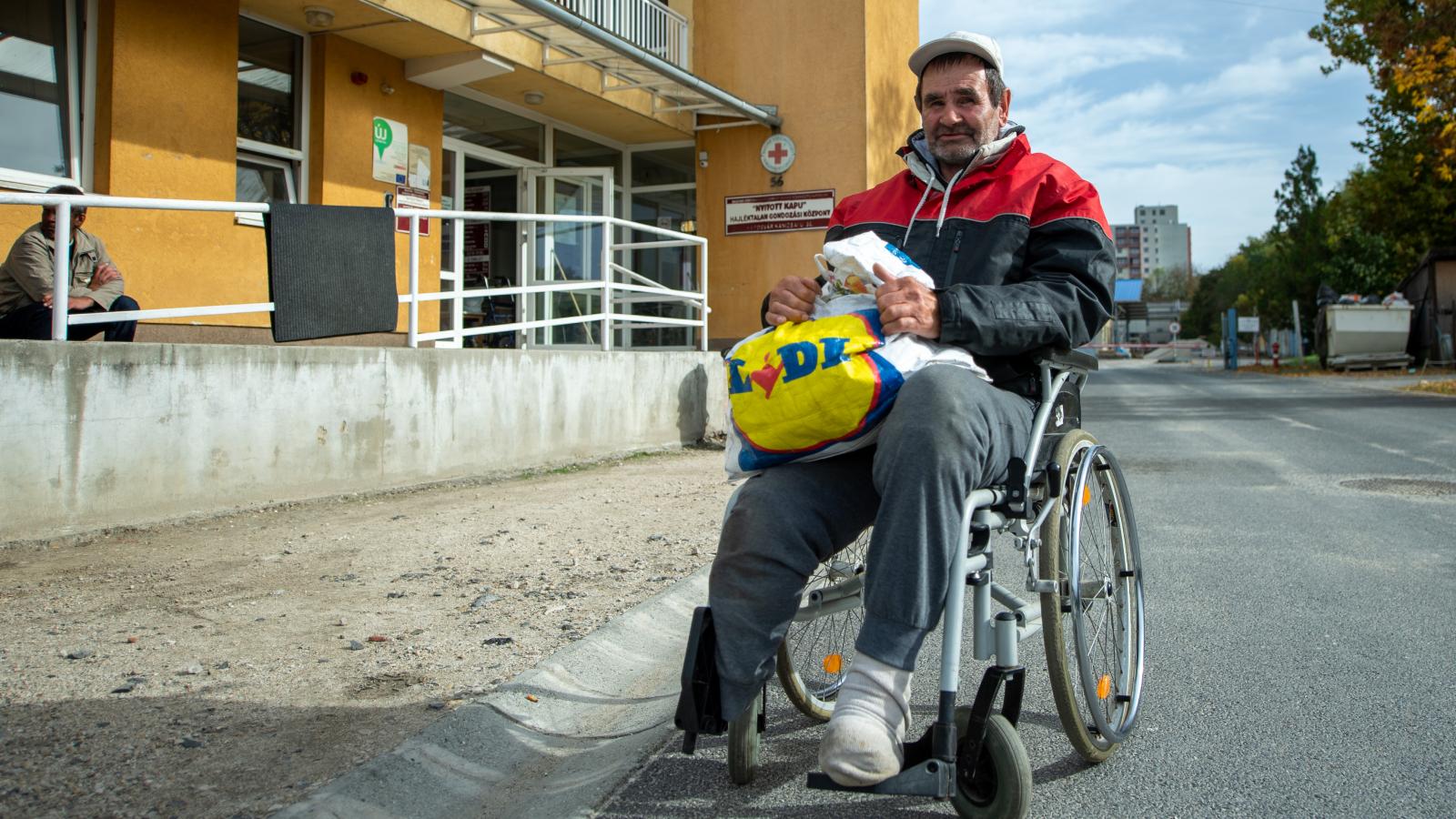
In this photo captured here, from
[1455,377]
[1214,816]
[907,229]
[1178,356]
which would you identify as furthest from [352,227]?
[1178,356]

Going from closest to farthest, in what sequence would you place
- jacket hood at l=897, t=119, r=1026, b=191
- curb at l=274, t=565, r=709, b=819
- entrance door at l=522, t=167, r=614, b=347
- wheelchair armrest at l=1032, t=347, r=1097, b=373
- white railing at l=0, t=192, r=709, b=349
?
curb at l=274, t=565, r=709, b=819 → wheelchair armrest at l=1032, t=347, r=1097, b=373 → jacket hood at l=897, t=119, r=1026, b=191 → white railing at l=0, t=192, r=709, b=349 → entrance door at l=522, t=167, r=614, b=347

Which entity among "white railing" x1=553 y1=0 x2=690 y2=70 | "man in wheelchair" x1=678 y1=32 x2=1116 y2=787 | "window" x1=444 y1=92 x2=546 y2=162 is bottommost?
"man in wheelchair" x1=678 y1=32 x2=1116 y2=787

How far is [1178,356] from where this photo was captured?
6781 centimetres

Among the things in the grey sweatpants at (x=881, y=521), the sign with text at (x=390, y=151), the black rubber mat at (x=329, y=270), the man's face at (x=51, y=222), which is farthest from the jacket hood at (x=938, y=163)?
the sign with text at (x=390, y=151)

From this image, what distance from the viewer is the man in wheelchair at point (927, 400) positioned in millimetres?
2158

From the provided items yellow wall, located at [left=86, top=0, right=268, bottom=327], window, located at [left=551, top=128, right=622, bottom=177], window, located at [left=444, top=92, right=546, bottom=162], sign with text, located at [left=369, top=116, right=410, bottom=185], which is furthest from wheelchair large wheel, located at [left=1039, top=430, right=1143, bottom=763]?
window, located at [left=551, top=128, right=622, bottom=177]

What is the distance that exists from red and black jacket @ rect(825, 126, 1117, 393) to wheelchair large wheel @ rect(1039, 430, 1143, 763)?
12.3 inches

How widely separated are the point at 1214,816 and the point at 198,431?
16.7ft

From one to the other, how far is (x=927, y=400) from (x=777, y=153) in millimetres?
Result: 13917

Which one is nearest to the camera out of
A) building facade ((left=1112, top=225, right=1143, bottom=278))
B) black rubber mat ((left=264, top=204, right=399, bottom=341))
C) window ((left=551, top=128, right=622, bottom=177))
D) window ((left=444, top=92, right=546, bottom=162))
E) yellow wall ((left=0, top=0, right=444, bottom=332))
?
black rubber mat ((left=264, top=204, right=399, bottom=341))

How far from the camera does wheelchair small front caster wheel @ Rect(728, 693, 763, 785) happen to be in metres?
2.50

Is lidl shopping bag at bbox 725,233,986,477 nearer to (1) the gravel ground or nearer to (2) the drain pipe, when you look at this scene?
(1) the gravel ground

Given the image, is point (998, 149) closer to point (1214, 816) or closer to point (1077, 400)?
point (1077, 400)

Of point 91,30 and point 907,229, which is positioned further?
point 91,30
